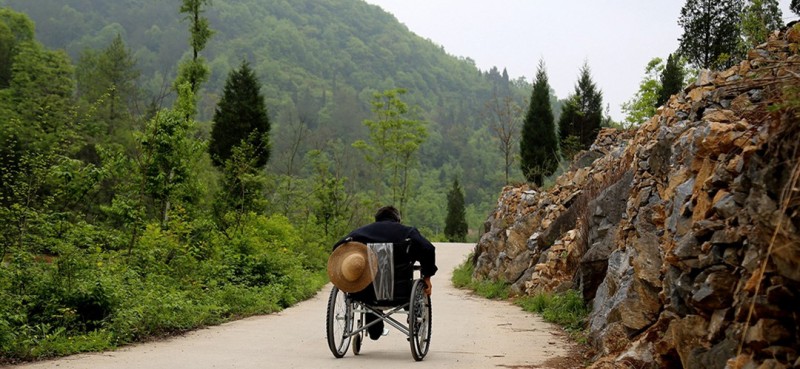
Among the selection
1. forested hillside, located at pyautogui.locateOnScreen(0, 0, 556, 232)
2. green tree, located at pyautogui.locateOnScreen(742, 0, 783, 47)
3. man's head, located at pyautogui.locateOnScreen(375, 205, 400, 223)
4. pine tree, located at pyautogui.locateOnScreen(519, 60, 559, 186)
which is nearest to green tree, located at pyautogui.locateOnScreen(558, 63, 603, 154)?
pine tree, located at pyautogui.locateOnScreen(519, 60, 559, 186)

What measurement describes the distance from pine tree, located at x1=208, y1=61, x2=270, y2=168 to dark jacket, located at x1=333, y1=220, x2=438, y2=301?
65.9 ft

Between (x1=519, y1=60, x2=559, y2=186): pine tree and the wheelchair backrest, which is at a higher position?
(x1=519, y1=60, x2=559, y2=186): pine tree

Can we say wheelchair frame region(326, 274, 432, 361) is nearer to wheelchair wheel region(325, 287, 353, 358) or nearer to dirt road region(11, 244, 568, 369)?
wheelchair wheel region(325, 287, 353, 358)

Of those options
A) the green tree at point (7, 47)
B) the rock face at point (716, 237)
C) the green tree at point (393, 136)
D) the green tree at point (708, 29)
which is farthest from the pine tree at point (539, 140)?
the green tree at point (7, 47)

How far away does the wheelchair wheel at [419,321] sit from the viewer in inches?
298

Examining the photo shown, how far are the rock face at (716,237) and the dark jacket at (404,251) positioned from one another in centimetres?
193

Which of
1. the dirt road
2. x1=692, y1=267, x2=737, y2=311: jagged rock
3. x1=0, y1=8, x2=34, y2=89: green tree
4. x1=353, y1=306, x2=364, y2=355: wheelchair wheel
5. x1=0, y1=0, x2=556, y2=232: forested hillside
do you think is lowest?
the dirt road

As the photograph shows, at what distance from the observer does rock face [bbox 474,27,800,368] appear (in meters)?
3.82

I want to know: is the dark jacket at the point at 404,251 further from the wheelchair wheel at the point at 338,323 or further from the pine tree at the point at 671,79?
the pine tree at the point at 671,79

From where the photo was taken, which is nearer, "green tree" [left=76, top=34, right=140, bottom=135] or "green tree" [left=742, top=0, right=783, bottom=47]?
"green tree" [left=742, top=0, right=783, bottom=47]

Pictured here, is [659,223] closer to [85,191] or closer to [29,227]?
[29,227]

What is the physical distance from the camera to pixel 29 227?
9.82m

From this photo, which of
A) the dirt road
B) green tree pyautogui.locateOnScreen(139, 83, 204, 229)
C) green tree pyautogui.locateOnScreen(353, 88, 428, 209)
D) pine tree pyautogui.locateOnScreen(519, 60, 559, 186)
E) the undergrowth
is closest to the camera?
the dirt road

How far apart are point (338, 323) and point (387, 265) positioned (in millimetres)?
847
